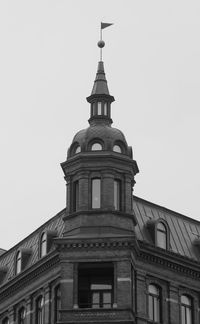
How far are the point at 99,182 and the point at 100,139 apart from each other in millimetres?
3080

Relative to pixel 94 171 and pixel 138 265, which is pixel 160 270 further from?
pixel 94 171

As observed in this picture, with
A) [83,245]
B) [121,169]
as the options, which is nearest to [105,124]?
[121,169]

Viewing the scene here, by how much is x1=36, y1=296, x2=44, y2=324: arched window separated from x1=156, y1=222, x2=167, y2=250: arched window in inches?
367

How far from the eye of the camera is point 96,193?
8531 centimetres

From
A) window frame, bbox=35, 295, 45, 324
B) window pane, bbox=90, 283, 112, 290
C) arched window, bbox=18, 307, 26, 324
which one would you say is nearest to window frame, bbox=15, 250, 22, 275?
arched window, bbox=18, 307, 26, 324

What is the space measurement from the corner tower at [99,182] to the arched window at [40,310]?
707 cm

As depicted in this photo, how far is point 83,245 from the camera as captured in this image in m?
83.1

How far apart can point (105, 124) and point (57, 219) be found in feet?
29.7

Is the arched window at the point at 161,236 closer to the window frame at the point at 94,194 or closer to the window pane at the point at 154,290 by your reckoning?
the window pane at the point at 154,290

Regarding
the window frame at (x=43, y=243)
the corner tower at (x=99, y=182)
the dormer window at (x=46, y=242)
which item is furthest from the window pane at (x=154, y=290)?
the window frame at (x=43, y=243)

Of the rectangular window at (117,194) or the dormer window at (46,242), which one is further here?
the dormer window at (46,242)

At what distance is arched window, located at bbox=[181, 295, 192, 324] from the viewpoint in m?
89.4

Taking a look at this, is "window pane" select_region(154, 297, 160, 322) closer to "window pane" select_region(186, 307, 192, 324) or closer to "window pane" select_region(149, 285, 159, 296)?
"window pane" select_region(149, 285, 159, 296)

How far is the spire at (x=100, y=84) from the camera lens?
3521 inches
